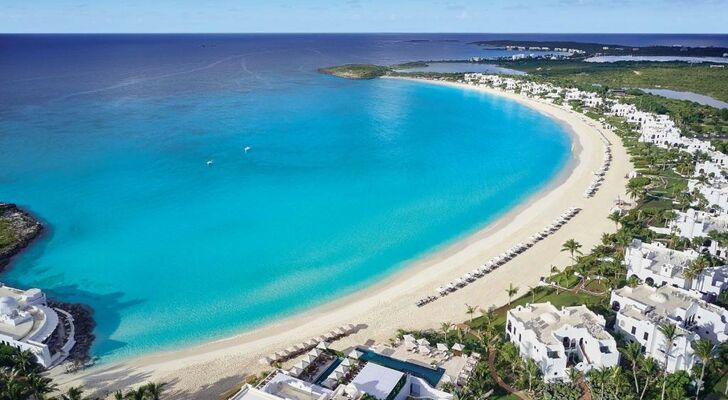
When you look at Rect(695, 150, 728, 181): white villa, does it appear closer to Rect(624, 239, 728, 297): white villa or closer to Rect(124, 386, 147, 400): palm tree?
Rect(624, 239, 728, 297): white villa

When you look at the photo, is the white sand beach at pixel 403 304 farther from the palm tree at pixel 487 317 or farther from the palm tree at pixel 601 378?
the palm tree at pixel 601 378

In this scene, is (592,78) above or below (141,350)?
above

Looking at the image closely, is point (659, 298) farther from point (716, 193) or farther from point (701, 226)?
point (716, 193)

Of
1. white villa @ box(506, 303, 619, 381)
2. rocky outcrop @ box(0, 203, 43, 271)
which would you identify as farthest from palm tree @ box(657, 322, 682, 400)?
rocky outcrop @ box(0, 203, 43, 271)

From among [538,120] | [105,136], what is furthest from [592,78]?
[105,136]

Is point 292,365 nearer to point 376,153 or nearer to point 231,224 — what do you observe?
point 231,224

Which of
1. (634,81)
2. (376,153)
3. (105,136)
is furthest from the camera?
(634,81)

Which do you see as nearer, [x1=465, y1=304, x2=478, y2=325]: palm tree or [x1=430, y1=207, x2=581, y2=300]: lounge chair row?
[x1=465, y1=304, x2=478, y2=325]: palm tree
